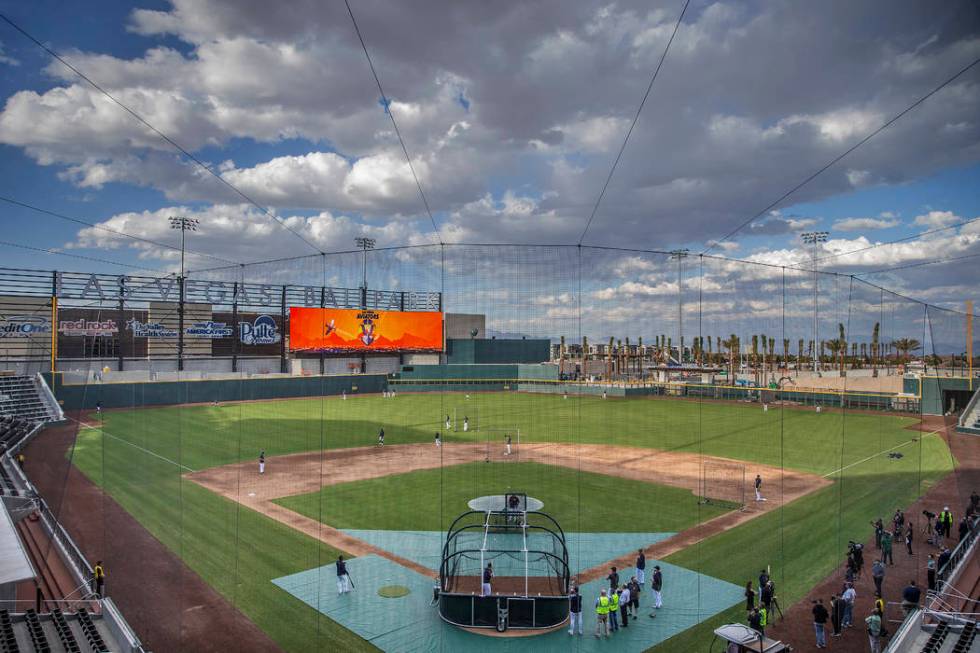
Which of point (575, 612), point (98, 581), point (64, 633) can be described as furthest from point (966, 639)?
point (98, 581)

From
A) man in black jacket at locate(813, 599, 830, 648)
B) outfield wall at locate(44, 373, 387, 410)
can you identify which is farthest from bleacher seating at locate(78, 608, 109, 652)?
outfield wall at locate(44, 373, 387, 410)

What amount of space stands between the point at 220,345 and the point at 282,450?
Answer: 103 ft

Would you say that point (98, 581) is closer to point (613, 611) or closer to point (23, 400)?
point (613, 611)

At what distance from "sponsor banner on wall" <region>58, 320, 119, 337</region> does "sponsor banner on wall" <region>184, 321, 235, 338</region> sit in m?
6.86

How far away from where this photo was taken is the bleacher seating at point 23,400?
33.3m

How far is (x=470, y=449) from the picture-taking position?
106 feet

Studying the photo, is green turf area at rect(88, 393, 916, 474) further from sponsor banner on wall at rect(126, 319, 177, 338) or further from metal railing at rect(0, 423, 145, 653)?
sponsor banner on wall at rect(126, 319, 177, 338)

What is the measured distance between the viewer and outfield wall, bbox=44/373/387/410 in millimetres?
40000

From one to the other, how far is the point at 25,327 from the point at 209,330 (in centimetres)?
1585

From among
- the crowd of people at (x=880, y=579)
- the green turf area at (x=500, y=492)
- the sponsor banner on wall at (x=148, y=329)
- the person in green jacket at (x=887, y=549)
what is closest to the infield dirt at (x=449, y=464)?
the green turf area at (x=500, y=492)

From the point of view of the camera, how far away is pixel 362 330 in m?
61.6

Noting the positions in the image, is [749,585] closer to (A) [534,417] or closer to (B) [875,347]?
(B) [875,347]

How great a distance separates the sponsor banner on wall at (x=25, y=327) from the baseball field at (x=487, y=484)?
26.9ft

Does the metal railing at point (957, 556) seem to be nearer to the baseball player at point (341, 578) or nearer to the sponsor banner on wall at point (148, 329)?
the baseball player at point (341, 578)
